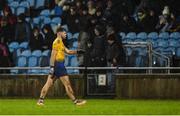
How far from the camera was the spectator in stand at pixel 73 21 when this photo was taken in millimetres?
23438

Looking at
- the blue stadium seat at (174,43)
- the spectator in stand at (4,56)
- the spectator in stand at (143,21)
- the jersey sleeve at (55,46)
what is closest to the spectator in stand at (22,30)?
the spectator in stand at (4,56)

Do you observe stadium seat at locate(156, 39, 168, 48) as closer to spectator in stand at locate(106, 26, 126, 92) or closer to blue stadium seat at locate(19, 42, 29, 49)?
spectator in stand at locate(106, 26, 126, 92)

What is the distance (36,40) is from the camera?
23.3 meters

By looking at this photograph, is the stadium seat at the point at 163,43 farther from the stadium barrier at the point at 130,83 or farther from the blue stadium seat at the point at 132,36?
the stadium barrier at the point at 130,83

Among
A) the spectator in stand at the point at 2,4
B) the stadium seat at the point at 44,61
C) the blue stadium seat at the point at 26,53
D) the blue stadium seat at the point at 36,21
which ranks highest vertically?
the spectator in stand at the point at 2,4

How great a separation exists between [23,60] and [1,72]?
1635 mm

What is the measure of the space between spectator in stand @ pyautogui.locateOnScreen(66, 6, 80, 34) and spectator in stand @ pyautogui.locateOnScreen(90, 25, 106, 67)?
6.75 ft

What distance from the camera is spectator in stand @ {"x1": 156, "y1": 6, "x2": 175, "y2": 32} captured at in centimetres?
2242

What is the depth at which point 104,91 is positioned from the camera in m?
20.9

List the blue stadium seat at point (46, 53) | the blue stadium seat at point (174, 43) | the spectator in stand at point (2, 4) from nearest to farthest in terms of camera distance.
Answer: the blue stadium seat at point (174, 43) → the blue stadium seat at point (46, 53) → the spectator in stand at point (2, 4)

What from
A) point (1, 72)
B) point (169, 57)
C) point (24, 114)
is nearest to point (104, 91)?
point (169, 57)

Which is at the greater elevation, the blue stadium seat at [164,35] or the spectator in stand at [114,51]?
the blue stadium seat at [164,35]

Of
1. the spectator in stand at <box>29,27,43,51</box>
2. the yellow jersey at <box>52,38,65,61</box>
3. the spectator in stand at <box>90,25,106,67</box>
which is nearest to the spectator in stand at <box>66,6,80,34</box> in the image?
the spectator in stand at <box>29,27,43,51</box>

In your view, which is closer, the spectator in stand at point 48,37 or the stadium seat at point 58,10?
the spectator in stand at point 48,37
